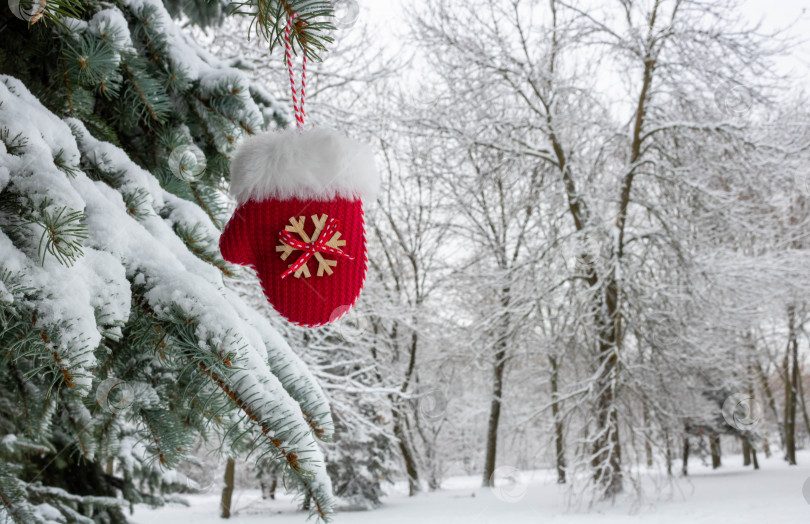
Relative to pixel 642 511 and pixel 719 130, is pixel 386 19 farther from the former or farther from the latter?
pixel 642 511

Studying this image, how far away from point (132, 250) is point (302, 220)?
263 millimetres

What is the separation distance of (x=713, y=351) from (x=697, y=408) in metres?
4.96

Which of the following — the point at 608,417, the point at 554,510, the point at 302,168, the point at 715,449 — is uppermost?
the point at 302,168

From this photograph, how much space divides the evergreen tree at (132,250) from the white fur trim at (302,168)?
158mm

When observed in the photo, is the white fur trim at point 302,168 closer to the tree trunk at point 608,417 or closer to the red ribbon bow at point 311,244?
the red ribbon bow at point 311,244

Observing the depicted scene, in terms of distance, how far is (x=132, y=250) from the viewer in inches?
37.6

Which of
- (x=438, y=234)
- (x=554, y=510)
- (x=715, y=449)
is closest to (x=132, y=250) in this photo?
(x=554, y=510)

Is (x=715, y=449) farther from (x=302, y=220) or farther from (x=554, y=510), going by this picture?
(x=302, y=220)

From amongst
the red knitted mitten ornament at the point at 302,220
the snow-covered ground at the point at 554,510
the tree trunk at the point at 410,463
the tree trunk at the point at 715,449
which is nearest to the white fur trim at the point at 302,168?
the red knitted mitten ornament at the point at 302,220

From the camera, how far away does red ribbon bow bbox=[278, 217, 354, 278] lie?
973 millimetres

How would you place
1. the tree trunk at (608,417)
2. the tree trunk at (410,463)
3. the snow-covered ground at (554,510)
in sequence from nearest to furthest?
1. the snow-covered ground at (554,510)
2. the tree trunk at (608,417)
3. the tree trunk at (410,463)

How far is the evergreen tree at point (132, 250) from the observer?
0.77 meters

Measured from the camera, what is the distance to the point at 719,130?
6938 millimetres

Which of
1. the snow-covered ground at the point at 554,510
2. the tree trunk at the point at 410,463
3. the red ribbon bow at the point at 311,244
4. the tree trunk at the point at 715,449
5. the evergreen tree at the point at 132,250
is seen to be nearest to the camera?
the evergreen tree at the point at 132,250
